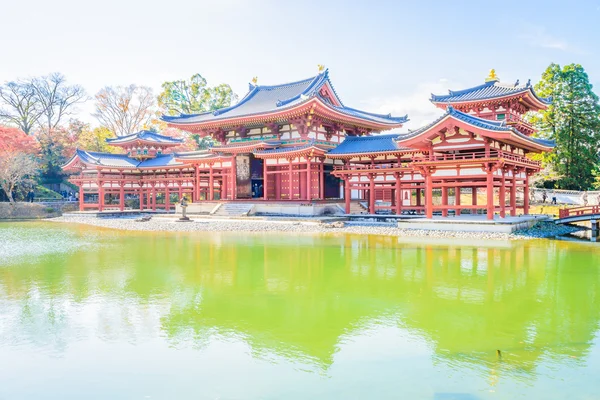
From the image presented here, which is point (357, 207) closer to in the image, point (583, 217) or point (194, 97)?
point (583, 217)

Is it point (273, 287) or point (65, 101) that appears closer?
point (273, 287)

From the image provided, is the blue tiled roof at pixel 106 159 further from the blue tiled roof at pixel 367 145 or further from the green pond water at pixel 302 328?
the green pond water at pixel 302 328

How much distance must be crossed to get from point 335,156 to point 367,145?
1975mm

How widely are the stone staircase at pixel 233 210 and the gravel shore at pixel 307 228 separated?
1071 mm

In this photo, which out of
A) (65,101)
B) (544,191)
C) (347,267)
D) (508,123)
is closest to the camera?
(347,267)

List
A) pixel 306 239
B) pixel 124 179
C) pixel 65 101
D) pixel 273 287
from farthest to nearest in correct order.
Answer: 1. pixel 65 101
2. pixel 124 179
3. pixel 306 239
4. pixel 273 287

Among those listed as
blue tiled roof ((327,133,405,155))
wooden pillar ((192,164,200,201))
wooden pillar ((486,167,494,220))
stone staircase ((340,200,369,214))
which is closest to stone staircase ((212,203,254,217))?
wooden pillar ((192,164,200,201))

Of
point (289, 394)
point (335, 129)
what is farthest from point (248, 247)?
point (335, 129)

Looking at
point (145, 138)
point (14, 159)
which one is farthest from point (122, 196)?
point (14, 159)

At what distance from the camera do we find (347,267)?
37.0ft

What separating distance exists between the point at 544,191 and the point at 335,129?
17.7m

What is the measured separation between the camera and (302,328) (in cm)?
635

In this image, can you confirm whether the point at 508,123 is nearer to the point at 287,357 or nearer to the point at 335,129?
the point at 335,129

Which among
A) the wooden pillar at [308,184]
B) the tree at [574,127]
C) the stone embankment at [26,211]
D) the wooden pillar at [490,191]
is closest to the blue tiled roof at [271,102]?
the wooden pillar at [308,184]
